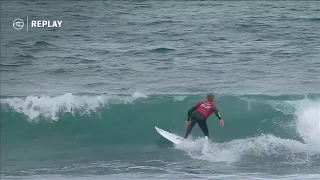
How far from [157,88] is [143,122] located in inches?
52.3

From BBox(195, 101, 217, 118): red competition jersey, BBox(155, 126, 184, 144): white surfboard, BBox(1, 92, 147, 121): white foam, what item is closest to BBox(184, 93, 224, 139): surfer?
BBox(195, 101, 217, 118): red competition jersey

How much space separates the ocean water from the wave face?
3 centimetres

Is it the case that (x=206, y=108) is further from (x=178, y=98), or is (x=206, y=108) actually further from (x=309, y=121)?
(x=309, y=121)

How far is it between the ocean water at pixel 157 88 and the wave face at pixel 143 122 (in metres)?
0.03

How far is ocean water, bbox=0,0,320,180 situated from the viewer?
11.6 metres

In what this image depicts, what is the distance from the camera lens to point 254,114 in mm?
13906

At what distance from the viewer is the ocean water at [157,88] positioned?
11.6 metres

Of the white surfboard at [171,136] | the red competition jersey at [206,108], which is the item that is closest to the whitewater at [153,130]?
the white surfboard at [171,136]

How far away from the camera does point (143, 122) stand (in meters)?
13.9

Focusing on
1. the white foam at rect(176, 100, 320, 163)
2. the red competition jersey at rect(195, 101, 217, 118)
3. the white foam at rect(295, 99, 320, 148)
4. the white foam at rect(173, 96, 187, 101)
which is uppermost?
A: the red competition jersey at rect(195, 101, 217, 118)

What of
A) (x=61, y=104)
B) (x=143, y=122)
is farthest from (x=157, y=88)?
(x=61, y=104)

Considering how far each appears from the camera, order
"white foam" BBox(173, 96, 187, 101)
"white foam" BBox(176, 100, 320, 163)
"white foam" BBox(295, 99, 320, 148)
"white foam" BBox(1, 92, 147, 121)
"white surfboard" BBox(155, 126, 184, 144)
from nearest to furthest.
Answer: "white foam" BBox(176, 100, 320, 163), "white surfboard" BBox(155, 126, 184, 144), "white foam" BBox(295, 99, 320, 148), "white foam" BBox(1, 92, 147, 121), "white foam" BBox(173, 96, 187, 101)

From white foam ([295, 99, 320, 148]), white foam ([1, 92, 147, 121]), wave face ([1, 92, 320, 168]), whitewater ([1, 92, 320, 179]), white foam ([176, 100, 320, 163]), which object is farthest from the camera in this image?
white foam ([1, 92, 147, 121])

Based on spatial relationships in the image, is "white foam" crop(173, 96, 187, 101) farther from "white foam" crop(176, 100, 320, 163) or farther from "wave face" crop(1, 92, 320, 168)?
"white foam" crop(176, 100, 320, 163)
